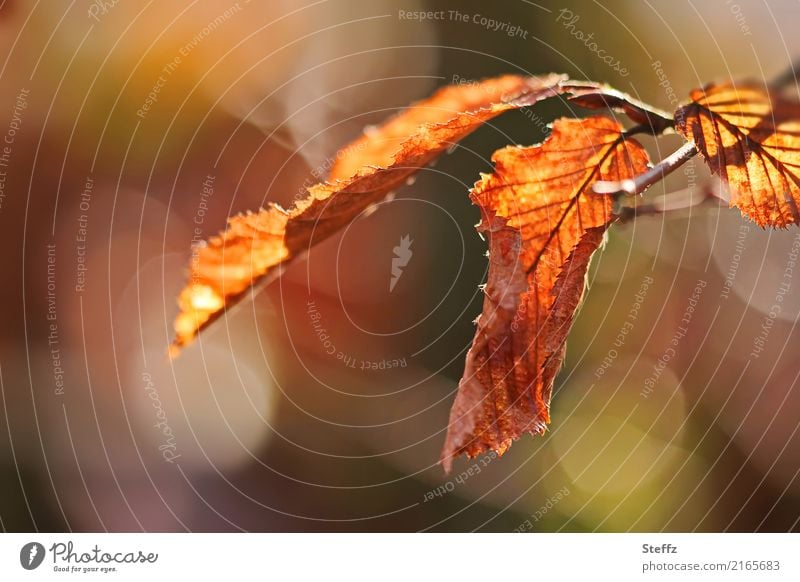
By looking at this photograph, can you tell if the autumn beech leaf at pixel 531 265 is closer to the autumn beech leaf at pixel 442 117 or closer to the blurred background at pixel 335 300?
the autumn beech leaf at pixel 442 117

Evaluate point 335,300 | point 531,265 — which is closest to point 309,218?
point 531,265

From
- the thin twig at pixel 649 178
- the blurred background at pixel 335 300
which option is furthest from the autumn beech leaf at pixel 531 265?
the blurred background at pixel 335 300

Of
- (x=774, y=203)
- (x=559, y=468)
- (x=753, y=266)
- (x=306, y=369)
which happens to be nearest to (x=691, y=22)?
(x=753, y=266)

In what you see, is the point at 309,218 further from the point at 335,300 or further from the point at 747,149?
the point at 335,300

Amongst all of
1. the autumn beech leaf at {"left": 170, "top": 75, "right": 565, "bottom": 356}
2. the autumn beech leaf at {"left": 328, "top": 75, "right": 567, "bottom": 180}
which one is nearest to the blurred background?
the autumn beech leaf at {"left": 328, "top": 75, "right": 567, "bottom": 180}

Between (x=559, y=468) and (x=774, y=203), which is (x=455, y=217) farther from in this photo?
(x=774, y=203)

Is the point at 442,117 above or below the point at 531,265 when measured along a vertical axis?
above
